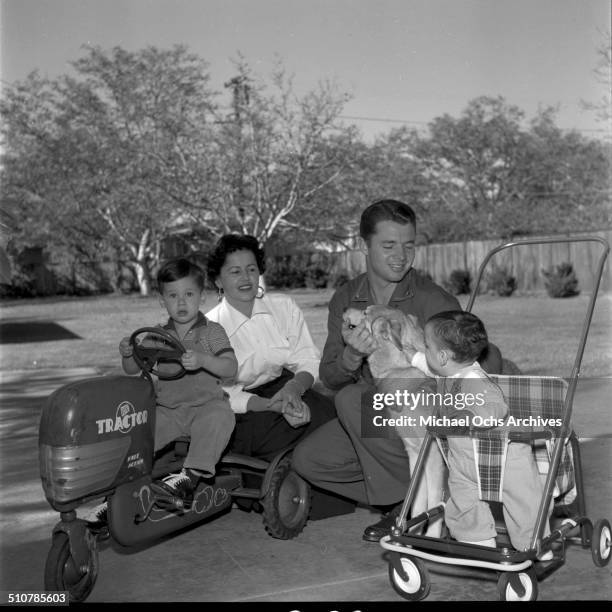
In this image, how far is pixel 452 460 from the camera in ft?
11.1

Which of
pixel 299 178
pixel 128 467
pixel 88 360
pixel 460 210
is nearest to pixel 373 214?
pixel 128 467

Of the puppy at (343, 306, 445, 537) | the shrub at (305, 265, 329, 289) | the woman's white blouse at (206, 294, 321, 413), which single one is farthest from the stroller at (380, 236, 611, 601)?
the shrub at (305, 265, 329, 289)

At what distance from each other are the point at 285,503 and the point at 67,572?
Answer: 118cm

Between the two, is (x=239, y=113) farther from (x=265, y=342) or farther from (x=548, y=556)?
(x=548, y=556)

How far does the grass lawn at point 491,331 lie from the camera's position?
1123cm

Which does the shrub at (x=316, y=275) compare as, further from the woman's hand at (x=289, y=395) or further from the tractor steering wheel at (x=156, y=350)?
the tractor steering wheel at (x=156, y=350)

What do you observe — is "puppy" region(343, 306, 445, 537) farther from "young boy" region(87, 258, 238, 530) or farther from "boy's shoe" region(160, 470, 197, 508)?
"boy's shoe" region(160, 470, 197, 508)

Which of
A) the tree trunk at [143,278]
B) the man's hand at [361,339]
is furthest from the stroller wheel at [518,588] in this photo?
the tree trunk at [143,278]

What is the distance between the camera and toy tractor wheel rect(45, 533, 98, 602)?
3314 mm

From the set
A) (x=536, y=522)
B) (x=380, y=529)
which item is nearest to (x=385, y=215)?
(x=380, y=529)

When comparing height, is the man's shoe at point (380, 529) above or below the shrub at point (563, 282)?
below

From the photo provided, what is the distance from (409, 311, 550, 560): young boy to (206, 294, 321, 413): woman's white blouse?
128 centimetres

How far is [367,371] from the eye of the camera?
13.7ft

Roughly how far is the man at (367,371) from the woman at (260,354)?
219mm
